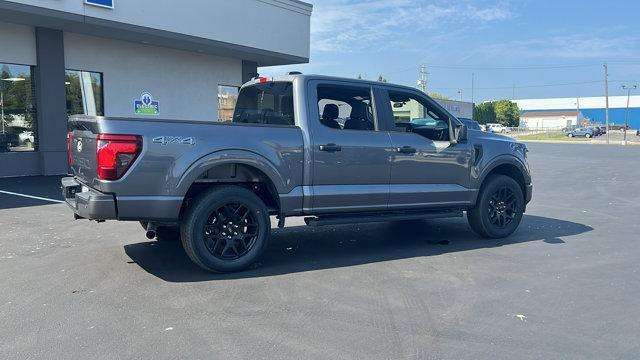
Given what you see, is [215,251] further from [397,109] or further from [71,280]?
[397,109]

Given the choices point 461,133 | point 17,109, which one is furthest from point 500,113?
point 461,133

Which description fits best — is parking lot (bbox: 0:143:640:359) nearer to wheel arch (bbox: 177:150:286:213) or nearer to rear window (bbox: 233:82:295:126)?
wheel arch (bbox: 177:150:286:213)

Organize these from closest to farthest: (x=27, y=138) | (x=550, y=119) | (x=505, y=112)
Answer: (x=27, y=138) < (x=505, y=112) < (x=550, y=119)

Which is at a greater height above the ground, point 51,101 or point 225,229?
point 51,101

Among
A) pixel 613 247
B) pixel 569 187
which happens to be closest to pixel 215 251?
pixel 613 247

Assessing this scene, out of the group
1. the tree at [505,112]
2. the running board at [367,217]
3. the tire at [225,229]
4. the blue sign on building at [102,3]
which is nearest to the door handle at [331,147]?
the running board at [367,217]

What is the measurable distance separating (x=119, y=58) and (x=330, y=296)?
13359mm

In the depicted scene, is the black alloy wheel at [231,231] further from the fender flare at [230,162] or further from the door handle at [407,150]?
the door handle at [407,150]

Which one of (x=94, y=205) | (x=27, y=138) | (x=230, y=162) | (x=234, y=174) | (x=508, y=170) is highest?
(x=27, y=138)

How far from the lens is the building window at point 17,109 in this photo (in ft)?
46.1

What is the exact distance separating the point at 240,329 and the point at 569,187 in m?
12.9

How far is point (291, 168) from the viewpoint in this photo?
6.03 m

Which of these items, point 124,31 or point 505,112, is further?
point 505,112

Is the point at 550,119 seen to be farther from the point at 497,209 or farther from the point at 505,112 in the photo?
the point at 497,209
